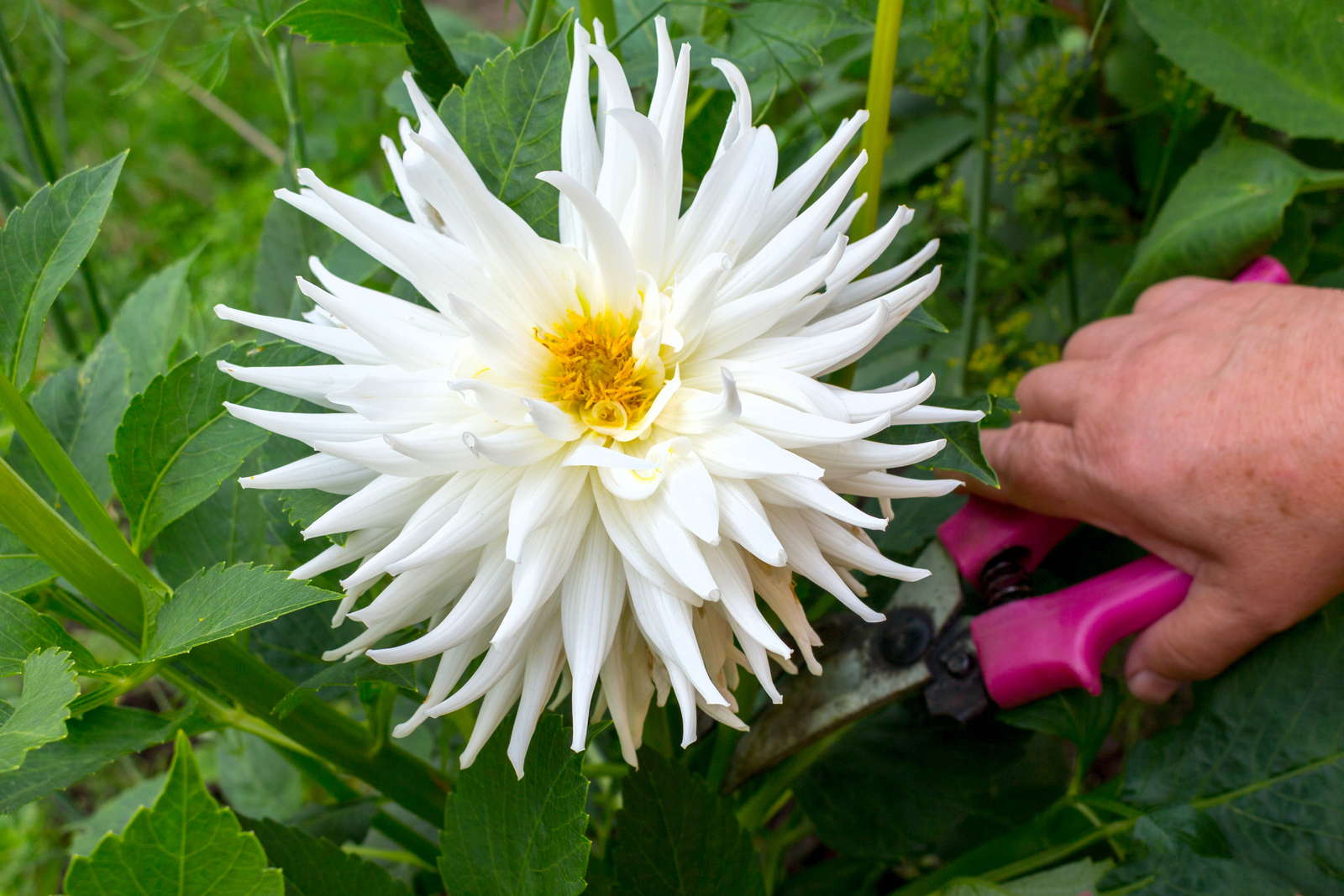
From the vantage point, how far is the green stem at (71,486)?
50 centimetres

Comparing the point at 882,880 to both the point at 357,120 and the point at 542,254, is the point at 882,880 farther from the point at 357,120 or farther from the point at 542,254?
the point at 357,120

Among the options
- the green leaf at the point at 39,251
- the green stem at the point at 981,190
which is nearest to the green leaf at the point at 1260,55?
the green stem at the point at 981,190

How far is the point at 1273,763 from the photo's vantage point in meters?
0.71

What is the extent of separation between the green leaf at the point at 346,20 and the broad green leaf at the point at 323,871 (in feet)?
1.49

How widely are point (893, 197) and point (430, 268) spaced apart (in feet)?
3.21

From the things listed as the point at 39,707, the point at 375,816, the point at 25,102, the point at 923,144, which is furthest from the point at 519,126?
the point at 923,144

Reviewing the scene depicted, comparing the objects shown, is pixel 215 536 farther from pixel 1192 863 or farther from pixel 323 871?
pixel 1192 863

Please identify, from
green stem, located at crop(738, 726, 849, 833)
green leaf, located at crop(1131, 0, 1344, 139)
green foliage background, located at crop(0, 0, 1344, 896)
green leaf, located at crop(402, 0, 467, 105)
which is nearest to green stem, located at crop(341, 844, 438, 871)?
green foliage background, located at crop(0, 0, 1344, 896)

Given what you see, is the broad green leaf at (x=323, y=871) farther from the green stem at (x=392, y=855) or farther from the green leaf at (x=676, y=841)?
the green stem at (x=392, y=855)

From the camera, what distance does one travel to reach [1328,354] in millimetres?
646

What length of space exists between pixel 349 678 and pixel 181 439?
16 cm

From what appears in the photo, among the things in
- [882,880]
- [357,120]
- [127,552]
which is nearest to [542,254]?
[127,552]

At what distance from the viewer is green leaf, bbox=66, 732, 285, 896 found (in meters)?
0.40

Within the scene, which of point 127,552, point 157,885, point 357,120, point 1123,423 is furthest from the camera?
point 357,120
